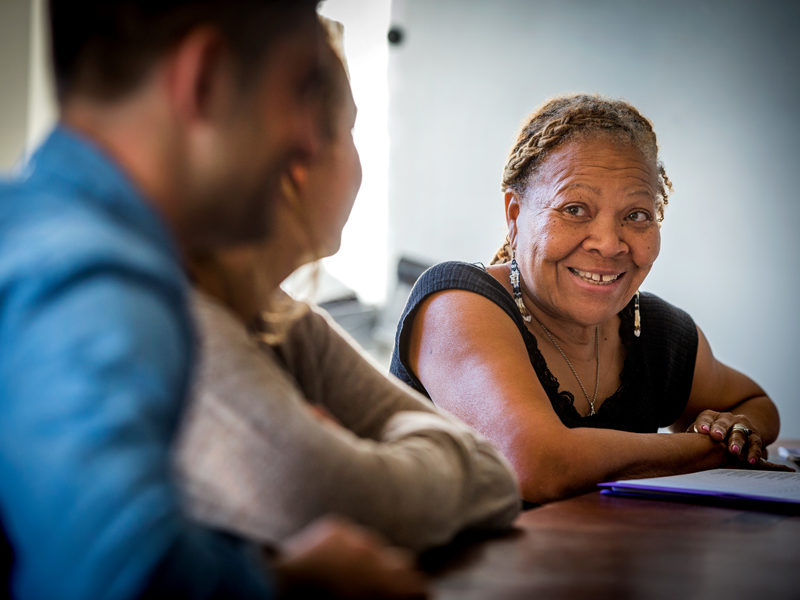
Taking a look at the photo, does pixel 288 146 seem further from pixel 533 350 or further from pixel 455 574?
pixel 533 350

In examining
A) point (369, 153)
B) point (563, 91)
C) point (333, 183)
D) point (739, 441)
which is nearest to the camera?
point (333, 183)

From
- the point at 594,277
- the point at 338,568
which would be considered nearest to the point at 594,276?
the point at 594,277

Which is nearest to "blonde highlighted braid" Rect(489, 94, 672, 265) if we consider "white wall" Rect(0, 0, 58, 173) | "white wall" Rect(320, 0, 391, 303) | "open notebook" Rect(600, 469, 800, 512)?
"open notebook" Rect(600, 469, 800, 512)

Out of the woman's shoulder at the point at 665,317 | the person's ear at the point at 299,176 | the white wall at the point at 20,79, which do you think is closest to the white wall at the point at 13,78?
the white wall at the point at 20,79

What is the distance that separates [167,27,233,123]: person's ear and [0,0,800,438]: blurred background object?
2.21m

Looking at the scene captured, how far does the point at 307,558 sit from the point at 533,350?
3.63 ft

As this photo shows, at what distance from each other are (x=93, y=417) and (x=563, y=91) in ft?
11.5

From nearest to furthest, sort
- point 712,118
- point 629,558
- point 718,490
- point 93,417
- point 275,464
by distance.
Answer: point 93,417, point 275,464, point 629,558, point 718,490, point 712,118

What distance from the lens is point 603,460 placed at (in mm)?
1142

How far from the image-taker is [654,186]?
1.57 m

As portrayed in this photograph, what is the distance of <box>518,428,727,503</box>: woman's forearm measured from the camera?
110 centimetres

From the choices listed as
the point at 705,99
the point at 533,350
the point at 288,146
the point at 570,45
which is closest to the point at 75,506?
the point at 288,146

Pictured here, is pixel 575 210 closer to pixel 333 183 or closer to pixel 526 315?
pixel 526 315

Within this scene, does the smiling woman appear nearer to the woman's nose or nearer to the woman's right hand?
the woman's nose
